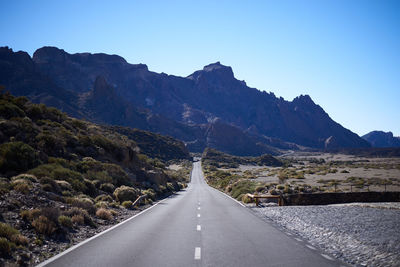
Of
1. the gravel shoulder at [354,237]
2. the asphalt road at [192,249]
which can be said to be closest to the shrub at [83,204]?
the asphalt road at [192,249]

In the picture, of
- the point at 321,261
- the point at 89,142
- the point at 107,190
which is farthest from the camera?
the point at 89,142

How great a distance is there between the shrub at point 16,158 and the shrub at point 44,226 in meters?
9.35

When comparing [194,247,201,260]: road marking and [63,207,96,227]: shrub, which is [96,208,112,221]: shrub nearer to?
[63,207,96,227]: shrub

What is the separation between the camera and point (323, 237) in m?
10.5

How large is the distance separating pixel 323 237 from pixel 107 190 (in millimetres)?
16565

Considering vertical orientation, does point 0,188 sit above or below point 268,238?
above

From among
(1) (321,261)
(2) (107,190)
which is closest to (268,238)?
(1) (321,261)

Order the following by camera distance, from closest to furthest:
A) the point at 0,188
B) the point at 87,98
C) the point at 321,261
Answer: the point at 321,261, the point at 0,188, the point at 87,98

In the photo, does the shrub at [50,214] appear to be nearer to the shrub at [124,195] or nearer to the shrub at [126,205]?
the shrub at [126,205]

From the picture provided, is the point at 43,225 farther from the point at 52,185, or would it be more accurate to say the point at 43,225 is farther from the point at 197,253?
the point at 52,185

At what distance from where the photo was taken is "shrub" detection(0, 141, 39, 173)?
17.3 m

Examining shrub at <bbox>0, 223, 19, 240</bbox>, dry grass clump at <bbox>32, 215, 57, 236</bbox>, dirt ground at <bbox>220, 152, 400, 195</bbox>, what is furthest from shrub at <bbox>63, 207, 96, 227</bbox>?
dirt ground at <bbox>220, 152, 400, 195</bbox>

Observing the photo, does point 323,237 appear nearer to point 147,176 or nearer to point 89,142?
point 89,142

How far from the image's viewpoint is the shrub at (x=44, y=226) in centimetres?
944
